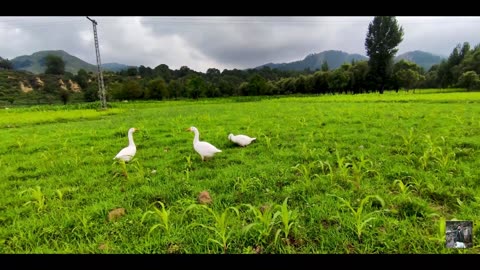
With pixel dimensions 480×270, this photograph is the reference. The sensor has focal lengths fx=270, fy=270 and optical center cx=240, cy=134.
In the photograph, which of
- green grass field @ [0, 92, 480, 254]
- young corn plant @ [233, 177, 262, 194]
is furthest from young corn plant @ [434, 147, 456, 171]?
young corn plant @ [233, 177, 262, 194]

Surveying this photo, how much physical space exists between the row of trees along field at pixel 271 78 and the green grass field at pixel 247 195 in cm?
114

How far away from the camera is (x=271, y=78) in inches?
239

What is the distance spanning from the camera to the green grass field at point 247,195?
208 cm

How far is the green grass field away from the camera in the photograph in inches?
81.8

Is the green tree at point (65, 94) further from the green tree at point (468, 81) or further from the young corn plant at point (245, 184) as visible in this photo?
the green tree at point (468, 81)

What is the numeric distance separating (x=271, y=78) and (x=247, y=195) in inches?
149

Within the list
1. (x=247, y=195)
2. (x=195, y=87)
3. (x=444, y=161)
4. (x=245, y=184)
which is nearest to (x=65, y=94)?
(x=195, y=87)

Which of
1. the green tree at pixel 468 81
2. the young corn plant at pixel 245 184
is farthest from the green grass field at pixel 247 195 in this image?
the green tree at pixel 468 81

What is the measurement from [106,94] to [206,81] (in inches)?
205

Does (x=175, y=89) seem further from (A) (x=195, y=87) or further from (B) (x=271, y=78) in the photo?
(B) (x=271, y=78)

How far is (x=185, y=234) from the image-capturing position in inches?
85.4
